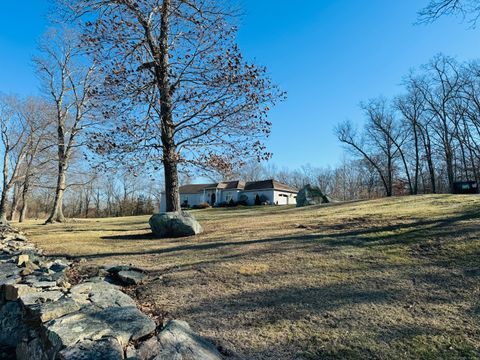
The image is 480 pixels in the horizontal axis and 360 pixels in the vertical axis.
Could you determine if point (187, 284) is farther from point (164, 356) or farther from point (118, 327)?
point (164, 356)

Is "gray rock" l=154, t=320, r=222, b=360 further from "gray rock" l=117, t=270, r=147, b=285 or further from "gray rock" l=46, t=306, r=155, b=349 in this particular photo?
"gray rock" l=117, t=270, r=147, b=285

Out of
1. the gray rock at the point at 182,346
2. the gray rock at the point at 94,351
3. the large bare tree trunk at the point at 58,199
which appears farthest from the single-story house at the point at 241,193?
the gray rock at the point at 94,351

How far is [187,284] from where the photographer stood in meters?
4.48

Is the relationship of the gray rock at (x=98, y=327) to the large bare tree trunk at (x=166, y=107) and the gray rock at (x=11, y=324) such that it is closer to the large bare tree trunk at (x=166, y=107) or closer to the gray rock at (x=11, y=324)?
the gray rock at (x=11, y=324)

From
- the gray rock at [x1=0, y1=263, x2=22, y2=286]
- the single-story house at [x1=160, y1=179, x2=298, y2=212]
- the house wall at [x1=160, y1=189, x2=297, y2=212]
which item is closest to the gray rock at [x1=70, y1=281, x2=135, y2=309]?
the gray rock at [x1=0, y1=263, x2=22, y2=286]

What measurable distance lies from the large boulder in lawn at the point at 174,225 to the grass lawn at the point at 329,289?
60.3 inches

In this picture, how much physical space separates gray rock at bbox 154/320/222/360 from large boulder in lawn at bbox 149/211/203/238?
5.96 metres

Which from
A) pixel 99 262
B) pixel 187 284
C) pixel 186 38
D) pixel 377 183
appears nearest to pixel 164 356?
pixel 187 284

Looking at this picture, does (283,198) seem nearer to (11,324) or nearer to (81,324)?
(11,324)

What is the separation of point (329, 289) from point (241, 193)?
37.6 m

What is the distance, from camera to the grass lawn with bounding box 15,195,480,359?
115 inches

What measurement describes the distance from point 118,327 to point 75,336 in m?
0.34

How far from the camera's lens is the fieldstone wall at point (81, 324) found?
2.58 m

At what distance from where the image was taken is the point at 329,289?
13.5ft
